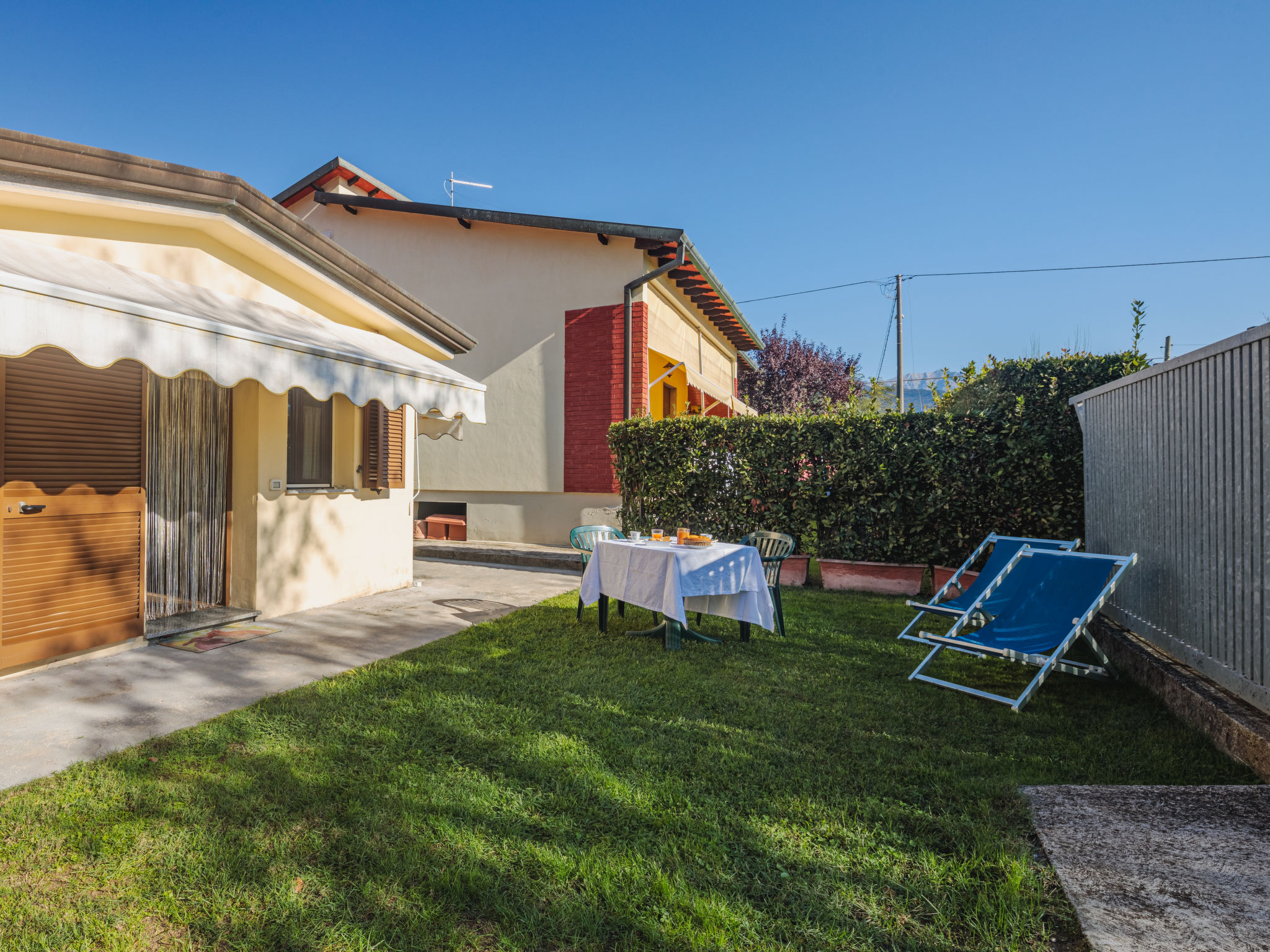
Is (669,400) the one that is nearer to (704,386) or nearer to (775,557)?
(704,386)

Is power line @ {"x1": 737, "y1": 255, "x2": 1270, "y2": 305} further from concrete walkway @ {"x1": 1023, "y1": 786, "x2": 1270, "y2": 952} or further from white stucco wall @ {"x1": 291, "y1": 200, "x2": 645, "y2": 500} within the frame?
concrete walkway @ {"x1": 1023, "y1": 786, "x2": 1270, "y2": 952}

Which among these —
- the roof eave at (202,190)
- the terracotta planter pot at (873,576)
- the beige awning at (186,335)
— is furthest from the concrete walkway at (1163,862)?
the roof eave at (202,190)

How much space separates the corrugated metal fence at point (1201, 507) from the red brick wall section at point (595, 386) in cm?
942

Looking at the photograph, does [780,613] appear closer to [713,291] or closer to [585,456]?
[585,456]

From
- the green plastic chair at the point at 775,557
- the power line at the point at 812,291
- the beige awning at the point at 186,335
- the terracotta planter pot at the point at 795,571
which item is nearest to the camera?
the beige awning at the point at 186,335

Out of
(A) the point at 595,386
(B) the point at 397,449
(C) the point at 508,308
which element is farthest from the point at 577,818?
(C) the point at 508,308

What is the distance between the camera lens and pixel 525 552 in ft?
45.3

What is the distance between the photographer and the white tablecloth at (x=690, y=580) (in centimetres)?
681

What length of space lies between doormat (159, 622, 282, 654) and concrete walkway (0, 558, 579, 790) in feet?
0.38

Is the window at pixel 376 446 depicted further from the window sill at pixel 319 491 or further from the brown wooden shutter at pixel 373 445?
the window sill at pixel 319 491

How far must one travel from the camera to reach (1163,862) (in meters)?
2.90

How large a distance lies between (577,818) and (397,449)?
764 cm

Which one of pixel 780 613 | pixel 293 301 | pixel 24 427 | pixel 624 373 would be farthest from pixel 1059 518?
pixel 24 427

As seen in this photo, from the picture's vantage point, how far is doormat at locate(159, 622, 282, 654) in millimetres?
6828
